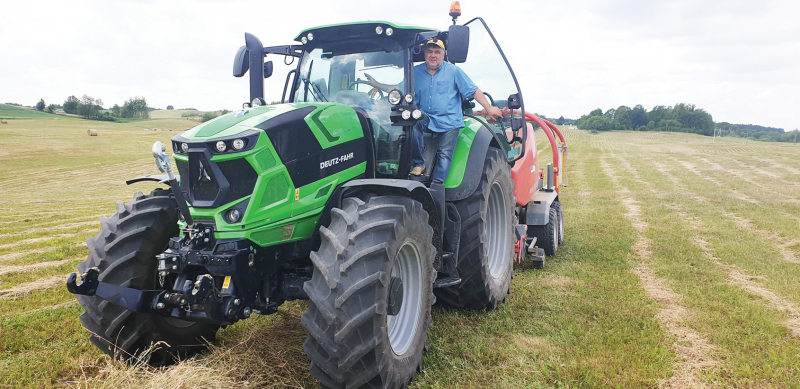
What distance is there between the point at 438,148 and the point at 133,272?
274 cm

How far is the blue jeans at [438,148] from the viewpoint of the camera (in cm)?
511

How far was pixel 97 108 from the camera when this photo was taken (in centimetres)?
7244

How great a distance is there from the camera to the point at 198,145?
12.1ft

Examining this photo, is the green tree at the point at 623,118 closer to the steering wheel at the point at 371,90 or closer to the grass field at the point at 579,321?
the grass field at the point at 579,321

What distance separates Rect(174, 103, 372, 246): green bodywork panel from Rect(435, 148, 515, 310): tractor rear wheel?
1.42 metres

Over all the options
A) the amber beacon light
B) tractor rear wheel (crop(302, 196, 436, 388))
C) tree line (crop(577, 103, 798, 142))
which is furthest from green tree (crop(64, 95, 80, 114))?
tractor rear wheel (crop(302, 196, 436, 388))

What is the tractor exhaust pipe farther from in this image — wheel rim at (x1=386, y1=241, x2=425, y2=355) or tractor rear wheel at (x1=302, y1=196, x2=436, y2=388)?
wheel rim at (x1=386, y1=241, x2=425, y2=355)

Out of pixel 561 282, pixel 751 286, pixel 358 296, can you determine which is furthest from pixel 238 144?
pixel 751 286

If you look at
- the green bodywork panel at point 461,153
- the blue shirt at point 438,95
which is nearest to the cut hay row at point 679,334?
the green bodywork panel at point 461,153

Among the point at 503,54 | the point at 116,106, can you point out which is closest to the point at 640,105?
the point at 116,106

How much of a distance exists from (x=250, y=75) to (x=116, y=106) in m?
78.9

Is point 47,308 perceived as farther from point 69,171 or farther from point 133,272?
point 69,171

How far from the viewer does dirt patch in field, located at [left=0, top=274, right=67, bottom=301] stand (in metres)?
6.30

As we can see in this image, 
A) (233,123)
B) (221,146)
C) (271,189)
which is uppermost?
(233,123)
